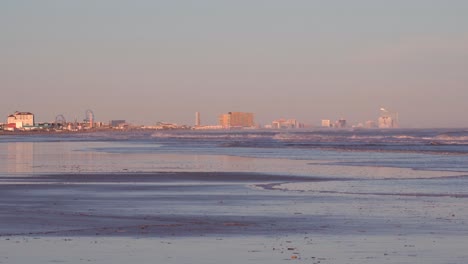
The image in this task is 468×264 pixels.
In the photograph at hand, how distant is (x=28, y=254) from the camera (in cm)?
1397

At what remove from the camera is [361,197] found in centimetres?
2414

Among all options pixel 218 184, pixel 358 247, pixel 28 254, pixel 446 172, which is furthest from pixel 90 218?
pixel 446 172

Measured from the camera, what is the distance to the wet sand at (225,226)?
14.0m

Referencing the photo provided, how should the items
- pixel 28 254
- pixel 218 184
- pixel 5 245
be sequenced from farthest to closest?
pixel 218 184, pixel 5 245, pixel 28 254

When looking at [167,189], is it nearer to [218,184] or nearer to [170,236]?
[218,184]

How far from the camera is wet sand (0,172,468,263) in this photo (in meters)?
14.0

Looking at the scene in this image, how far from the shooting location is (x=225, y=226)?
695 inches

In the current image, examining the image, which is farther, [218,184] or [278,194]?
[218,184]

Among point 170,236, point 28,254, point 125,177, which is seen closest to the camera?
point 28,254

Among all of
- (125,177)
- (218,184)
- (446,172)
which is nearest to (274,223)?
(218,184)

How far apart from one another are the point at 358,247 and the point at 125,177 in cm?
2108

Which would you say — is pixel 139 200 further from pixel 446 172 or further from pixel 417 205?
pixel 446 172

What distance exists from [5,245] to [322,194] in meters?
12.2

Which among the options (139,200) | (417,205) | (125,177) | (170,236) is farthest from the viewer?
(125,177)
